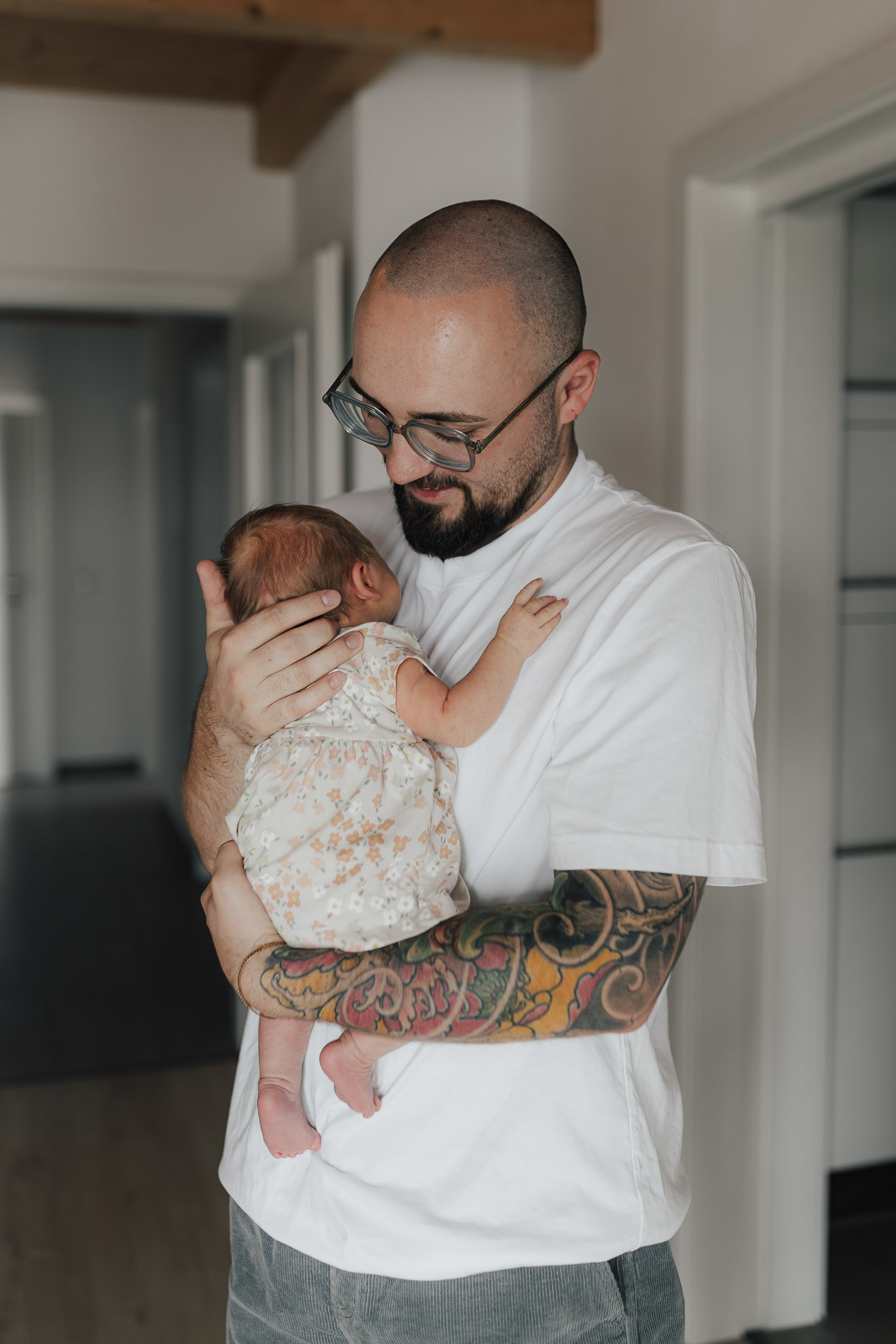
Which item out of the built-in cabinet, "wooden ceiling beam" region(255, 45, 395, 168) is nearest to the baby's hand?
the built-in cabinet

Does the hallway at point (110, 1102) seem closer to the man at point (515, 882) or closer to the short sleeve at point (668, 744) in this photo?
the man at point (515, 882)

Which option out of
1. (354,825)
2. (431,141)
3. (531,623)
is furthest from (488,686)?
(431,141)

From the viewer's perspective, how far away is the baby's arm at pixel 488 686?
1.05 metres

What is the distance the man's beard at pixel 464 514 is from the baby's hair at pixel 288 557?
0.09 meters

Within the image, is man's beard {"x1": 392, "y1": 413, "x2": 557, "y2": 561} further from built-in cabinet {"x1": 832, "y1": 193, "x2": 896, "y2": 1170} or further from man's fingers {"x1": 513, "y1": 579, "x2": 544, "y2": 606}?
built-in cabinet {"x1": 832, "y1": 193, "x2": 896, "y2": 1170}

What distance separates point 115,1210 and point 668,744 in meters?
2.35

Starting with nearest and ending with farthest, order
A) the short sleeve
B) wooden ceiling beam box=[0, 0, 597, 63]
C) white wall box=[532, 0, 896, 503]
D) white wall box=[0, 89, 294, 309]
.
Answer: the short sleeve → white wall box=[532, 0, 896, 503] → wooden ceiling beam box=[0, 0, 597, 63] → white wall box=[0, 89, 294, 309]

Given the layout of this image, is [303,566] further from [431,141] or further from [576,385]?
[431,141]

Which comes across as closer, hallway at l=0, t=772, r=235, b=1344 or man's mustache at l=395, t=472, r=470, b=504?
man's mustache at l=395, t=472, r=470, b=504

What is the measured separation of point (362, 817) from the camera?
3.53ft

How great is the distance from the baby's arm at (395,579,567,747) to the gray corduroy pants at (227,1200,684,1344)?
1.57 feet

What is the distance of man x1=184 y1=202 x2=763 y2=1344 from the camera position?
0.95 m

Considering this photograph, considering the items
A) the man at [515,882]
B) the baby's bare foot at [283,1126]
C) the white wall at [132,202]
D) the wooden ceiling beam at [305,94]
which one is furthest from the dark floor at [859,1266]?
the white wall at [132,202]

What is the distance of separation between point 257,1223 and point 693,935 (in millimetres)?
1172
